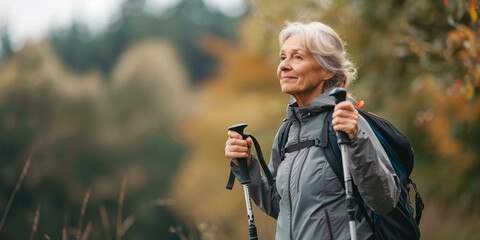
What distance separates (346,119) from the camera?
2.47 m

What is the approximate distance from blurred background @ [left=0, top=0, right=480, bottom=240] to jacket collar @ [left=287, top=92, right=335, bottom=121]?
115cm

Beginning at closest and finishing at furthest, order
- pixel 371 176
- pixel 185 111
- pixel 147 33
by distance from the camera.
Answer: pixel 371 176 < pixel 185 111 < pixel 147 33

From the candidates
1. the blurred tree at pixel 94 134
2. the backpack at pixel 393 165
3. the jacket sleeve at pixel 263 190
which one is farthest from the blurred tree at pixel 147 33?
the backpack at pixel 393 165

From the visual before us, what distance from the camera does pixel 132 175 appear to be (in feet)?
101

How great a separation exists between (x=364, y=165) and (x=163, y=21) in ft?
188

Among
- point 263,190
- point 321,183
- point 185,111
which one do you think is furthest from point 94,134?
point 321,183

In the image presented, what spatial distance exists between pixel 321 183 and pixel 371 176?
0.26 m

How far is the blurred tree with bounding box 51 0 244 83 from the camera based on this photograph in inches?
1790

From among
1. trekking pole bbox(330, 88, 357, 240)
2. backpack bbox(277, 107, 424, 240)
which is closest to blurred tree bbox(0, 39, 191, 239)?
backpack bbox(277, 107, 424, 240)

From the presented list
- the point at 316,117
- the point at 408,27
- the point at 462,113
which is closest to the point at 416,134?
the point at 462,113

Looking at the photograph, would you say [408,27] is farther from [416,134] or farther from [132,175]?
[132,175]

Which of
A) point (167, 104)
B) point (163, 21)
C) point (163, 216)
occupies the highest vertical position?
point (163, 21)

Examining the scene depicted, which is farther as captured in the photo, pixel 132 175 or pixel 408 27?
pixel 132 175

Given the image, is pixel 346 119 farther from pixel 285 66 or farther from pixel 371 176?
pixel 285 66
